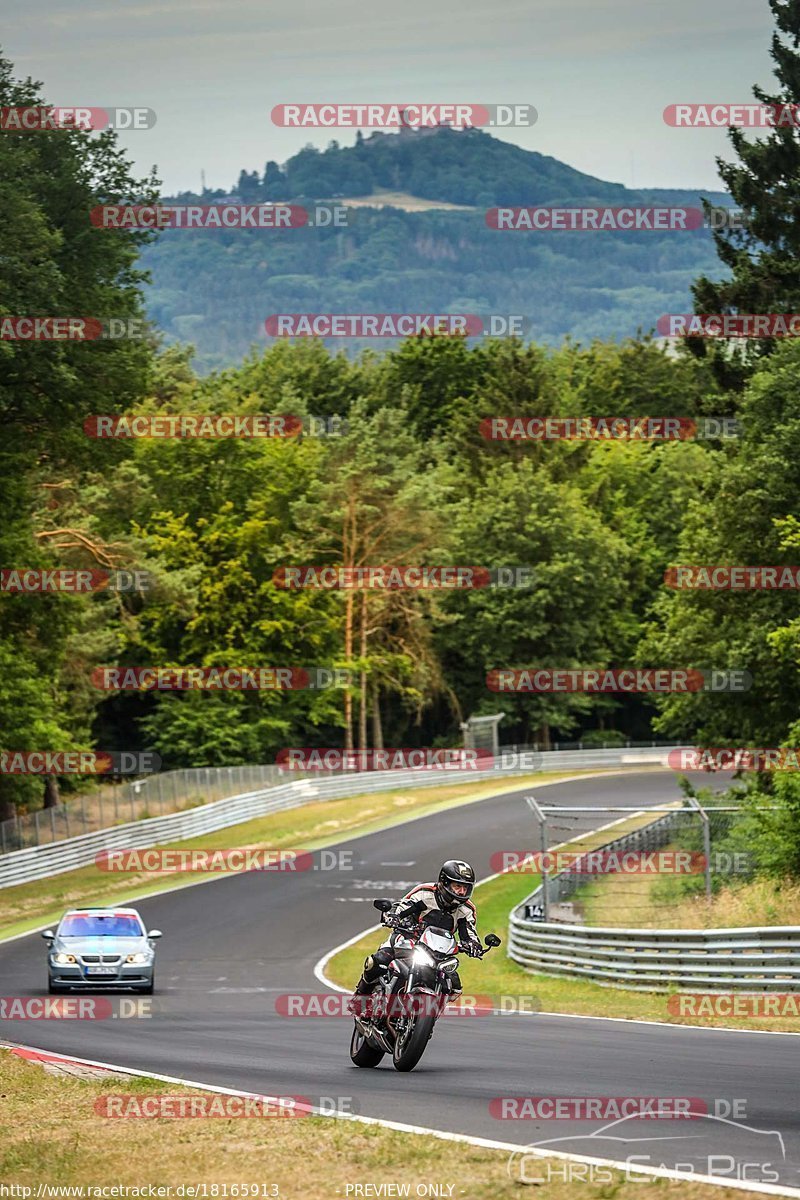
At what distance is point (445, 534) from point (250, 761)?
14406mm

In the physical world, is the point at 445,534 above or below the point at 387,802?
above

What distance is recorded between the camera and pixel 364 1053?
14.2 metres

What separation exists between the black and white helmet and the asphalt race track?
1362 millimetres

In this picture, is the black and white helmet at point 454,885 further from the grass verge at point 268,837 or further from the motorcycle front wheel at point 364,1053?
the grass verge at point 268,837

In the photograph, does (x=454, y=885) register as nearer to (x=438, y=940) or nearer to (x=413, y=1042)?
(x=438, y=940)

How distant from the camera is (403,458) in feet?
292

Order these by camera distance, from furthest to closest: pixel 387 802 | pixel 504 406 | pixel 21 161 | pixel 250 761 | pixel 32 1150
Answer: pixel 504 406 → pixel 250 761 → pixel 387 802 → pixel 21 161 → pixel 32 1150

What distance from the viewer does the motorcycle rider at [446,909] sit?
42.7 feet

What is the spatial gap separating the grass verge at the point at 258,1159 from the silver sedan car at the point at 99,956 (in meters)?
14.2

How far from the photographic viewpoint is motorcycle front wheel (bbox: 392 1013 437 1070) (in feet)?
42.8

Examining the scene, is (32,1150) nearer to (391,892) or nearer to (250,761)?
(391,892)

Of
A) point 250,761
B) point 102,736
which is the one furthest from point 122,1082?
point 102,736

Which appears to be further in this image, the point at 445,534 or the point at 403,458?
the point at 403,458

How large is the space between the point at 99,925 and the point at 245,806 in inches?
1279
